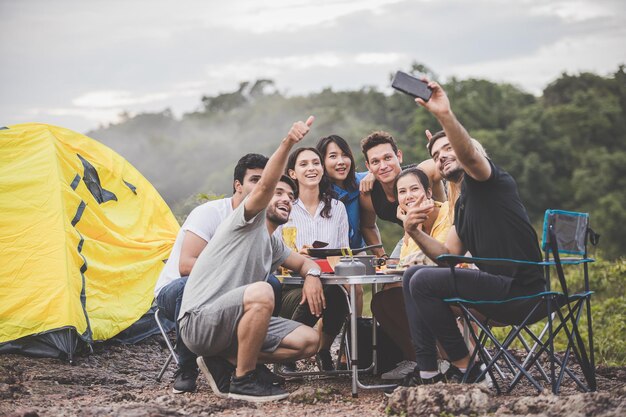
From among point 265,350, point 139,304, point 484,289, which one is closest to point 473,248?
point 484,289

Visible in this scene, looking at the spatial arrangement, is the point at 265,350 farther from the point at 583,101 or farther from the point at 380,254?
the point at 583,101

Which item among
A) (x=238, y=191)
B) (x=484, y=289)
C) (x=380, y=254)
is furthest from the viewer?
(x=380, y=254)

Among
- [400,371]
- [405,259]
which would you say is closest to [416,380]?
[400,371]

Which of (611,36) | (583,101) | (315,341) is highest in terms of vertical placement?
(611,36)

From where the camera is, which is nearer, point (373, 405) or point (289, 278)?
point (373, 405)

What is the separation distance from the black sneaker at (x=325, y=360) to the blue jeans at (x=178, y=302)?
0.43 meters

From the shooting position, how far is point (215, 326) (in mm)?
3922

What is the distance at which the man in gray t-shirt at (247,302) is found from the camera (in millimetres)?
3893

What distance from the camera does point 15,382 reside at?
4.77 m

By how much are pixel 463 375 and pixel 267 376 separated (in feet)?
3.34

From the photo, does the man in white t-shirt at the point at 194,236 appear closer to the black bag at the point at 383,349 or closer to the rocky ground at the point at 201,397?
the rocky ground at the point at 201,397

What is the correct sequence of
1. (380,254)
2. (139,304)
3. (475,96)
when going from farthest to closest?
(475,96) → (139,304) → (380,254)

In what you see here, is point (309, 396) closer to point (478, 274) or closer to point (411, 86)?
point (478, 274)

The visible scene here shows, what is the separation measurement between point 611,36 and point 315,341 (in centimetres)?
2769
